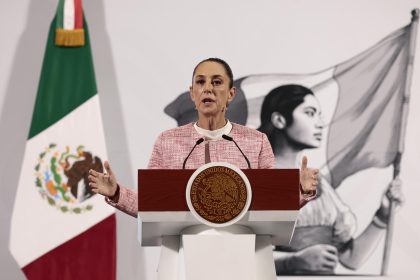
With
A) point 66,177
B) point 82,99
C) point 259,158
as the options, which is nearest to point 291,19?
point 82,99

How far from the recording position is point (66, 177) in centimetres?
449

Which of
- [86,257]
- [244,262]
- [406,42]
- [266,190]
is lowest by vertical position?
[86,257]

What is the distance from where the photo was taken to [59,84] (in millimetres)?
4574

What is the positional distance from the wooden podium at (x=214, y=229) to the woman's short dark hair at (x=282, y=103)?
2.48 meters

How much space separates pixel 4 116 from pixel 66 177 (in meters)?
0.59

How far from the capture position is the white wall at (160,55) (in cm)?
470

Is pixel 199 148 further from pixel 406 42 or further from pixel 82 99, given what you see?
pixel 406 42

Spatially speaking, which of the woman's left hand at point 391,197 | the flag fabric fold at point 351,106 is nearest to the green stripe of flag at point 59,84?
the flag fabric fold at point 351,106

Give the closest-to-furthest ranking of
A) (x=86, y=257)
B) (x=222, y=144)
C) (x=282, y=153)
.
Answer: (x=222, y=144), (x=86, y=257), (x=282, y=153)

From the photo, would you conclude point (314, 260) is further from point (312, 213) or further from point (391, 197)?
point (391, 197)

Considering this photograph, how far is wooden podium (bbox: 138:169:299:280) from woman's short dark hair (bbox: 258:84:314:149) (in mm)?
2476

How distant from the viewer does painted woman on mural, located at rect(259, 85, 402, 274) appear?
15.8ft

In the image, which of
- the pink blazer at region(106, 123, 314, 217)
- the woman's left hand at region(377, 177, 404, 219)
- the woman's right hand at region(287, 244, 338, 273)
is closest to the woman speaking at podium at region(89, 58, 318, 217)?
→ the pink blazer at region(106, 123, 314, 217)

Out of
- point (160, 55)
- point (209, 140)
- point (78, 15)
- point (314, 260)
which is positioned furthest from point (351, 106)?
point (209, 140)
